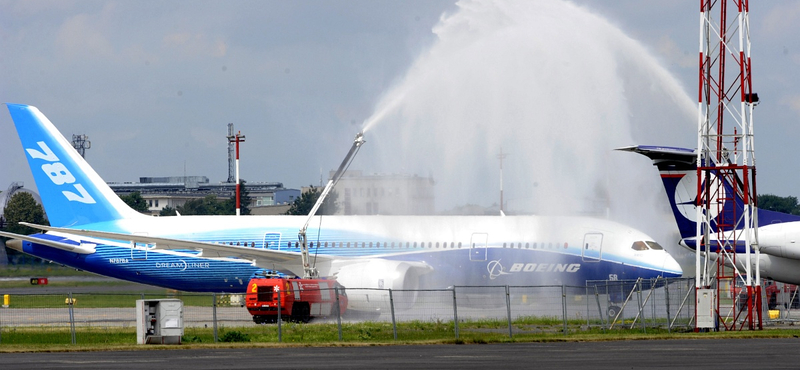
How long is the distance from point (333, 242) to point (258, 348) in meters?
15.8

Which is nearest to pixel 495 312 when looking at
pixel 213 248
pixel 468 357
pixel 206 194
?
pixel 213 248

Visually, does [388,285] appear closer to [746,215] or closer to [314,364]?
[746,215]

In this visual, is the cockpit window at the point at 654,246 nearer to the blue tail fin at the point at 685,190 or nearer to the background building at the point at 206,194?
the blue tail fin at the point at 685,190

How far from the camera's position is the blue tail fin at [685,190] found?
29.1m

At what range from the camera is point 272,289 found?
29.2 m

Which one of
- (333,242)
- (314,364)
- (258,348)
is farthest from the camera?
(333,242)

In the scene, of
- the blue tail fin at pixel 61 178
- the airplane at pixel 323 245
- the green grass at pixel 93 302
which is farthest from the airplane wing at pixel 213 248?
the green grass at pixel 93 302

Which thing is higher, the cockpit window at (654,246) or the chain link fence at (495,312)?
the cockpit window at (654,246)

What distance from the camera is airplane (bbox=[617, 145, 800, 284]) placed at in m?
29.5

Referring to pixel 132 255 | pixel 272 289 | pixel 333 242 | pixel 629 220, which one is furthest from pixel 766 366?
pixel 132 255

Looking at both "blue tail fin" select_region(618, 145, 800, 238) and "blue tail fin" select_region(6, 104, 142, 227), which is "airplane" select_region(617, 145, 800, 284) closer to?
"blue tail fin" select_region(618, 145, 800, 238)

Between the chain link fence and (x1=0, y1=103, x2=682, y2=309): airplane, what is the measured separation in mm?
841

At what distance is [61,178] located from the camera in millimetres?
41500

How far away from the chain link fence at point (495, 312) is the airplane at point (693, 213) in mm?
1802
